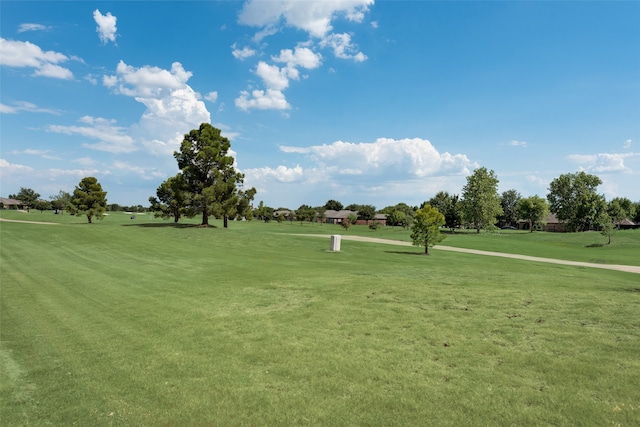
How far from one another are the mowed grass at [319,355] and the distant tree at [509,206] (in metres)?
142

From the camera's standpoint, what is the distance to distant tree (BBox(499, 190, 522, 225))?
138 meters

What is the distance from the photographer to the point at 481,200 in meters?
74.5

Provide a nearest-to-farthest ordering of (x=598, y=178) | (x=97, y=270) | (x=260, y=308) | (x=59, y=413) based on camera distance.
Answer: (x=59, y=413) < (x=260, y=308) < (x=97, y=270) < (x=598, y=178)

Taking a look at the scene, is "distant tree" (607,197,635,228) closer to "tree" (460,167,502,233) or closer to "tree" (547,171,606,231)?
"tree" (547,171,606,231)

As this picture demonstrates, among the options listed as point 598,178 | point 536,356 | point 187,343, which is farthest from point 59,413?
point 598,178

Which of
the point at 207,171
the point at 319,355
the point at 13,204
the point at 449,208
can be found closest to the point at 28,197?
the point at 13,204

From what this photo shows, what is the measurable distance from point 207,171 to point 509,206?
130 metres

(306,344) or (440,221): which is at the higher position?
(440,221)

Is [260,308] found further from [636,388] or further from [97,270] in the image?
[97,270]

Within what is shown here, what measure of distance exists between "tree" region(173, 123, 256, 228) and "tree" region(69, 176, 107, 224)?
54.0 ft

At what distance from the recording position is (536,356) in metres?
5.90

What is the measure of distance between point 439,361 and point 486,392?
1039 mm

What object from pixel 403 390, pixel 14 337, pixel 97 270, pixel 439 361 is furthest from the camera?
pixel 97 270

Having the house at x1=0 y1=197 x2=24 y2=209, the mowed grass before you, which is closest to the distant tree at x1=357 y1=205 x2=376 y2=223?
the mowed grass
